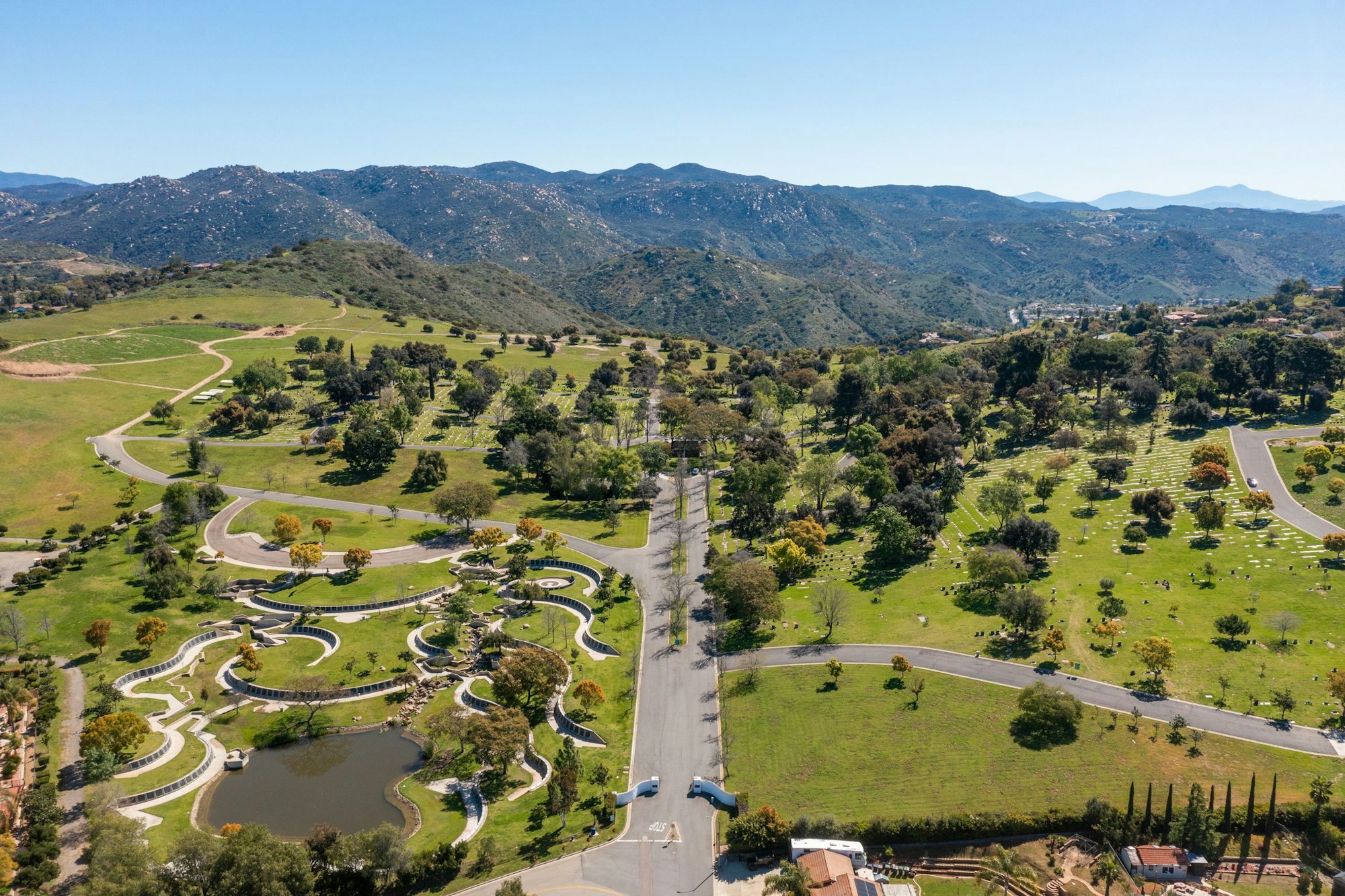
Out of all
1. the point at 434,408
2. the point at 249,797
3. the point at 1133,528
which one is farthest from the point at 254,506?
the point at 1133,528

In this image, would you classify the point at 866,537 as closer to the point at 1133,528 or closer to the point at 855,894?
the point at 1133,528

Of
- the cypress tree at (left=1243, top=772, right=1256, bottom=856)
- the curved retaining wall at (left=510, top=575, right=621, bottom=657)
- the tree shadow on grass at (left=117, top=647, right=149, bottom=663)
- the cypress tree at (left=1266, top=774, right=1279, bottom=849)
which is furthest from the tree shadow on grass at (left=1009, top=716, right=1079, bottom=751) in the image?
the tree shadow on grass at (left=117, top=647, right=149, bottom=663)

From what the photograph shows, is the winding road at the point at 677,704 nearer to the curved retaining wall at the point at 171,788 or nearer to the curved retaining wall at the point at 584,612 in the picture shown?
the curved retaining wall at the point at 171,788

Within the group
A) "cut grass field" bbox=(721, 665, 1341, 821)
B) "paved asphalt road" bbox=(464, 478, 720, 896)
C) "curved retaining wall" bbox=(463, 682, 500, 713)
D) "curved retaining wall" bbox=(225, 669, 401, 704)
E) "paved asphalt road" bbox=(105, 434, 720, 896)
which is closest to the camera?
"paved asphalt road" bbox=(464, 478, 720, 896)

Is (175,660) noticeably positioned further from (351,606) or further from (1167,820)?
(1167,820)

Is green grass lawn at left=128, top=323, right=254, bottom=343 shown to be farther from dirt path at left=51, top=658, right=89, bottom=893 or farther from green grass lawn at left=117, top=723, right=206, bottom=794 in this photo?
green grass lawn at left=117, top=723, right=206, bottom=794

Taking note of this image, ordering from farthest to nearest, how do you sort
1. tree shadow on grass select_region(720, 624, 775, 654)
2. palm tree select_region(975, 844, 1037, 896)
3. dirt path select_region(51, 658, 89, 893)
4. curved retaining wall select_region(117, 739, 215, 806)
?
tree shadow on grass select_region(720, 624, 775, 654) < curved retaining wall select_region(117, 739, 215, 806) < dirt path select_region(51, 658, 89, 893) < palm tree select_region(975, 844, 1037, 896)

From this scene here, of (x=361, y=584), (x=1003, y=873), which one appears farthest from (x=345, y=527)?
(x=1003, y=873)
